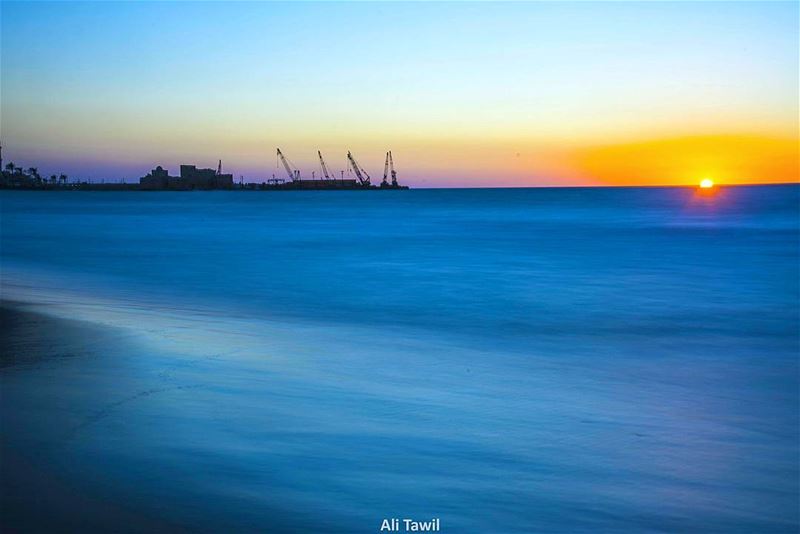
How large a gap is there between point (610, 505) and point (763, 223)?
5201 centimetres

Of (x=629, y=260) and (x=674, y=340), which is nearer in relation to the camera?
(x=674, y=340)

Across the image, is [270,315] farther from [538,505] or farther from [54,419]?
[538,505]

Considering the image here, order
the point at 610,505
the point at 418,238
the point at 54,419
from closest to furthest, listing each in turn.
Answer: the point at 610,505 < the point at 54,419 < the point at 418,238

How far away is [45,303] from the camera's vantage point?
1397 cm

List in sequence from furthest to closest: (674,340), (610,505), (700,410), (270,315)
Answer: (270,315)
(674,340)
(700,410)
(610,505)

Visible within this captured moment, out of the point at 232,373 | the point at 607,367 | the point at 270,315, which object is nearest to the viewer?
the point at 232,373

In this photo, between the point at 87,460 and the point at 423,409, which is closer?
the point at 87,460

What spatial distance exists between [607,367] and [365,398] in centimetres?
369

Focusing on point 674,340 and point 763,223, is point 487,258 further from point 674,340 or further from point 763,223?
point 763,223

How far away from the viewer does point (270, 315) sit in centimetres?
1381

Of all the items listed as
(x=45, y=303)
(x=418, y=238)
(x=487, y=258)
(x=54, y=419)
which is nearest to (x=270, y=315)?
(x=45, y=303)

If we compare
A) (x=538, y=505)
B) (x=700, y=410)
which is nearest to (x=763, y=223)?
(x=700, y=410)

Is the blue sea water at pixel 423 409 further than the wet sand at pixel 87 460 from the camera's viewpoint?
Yes

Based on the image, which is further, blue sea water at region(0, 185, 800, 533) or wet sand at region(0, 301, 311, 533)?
blue sea water at region(0, 185, 800, 533)
